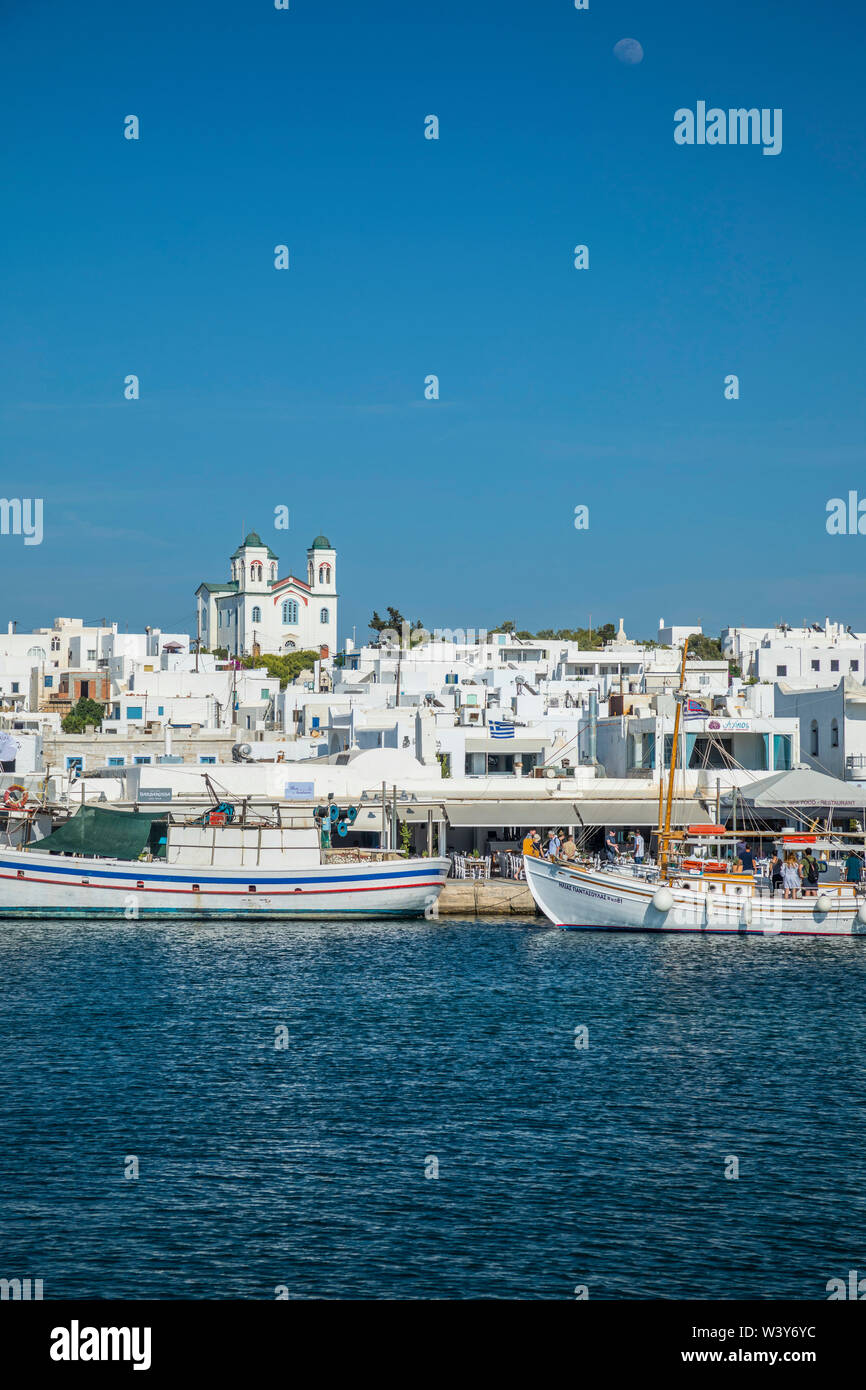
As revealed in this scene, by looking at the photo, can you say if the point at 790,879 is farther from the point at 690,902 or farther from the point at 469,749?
the point at 469,749

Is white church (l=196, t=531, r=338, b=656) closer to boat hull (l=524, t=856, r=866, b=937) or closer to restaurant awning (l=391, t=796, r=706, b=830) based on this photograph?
restaurant awning (l=391, t=796, r=706, b=830)

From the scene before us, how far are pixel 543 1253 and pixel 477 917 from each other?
1267 inches

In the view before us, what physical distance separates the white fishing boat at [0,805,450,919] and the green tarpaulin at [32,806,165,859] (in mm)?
32

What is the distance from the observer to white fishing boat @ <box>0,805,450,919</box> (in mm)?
47750

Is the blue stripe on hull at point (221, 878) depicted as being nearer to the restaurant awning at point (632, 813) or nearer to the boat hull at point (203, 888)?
the boat hull at point (203, 888)

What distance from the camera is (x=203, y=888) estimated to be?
1897 inches

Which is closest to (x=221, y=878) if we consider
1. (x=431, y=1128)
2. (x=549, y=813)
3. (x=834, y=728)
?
(x=549, y=813)

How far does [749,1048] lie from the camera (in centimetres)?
2764

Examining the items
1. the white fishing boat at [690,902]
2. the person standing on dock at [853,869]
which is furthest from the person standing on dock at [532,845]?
the person standing on dock at [853,869]

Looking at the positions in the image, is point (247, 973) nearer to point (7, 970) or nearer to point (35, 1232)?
point (7, 970)

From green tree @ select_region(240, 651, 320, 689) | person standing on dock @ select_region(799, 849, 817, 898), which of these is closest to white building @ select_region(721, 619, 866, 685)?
green tree @ select_region(240, 651, 320, 689)

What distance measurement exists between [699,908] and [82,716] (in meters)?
56.1

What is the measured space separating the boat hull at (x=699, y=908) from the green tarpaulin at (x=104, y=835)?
13.2m
